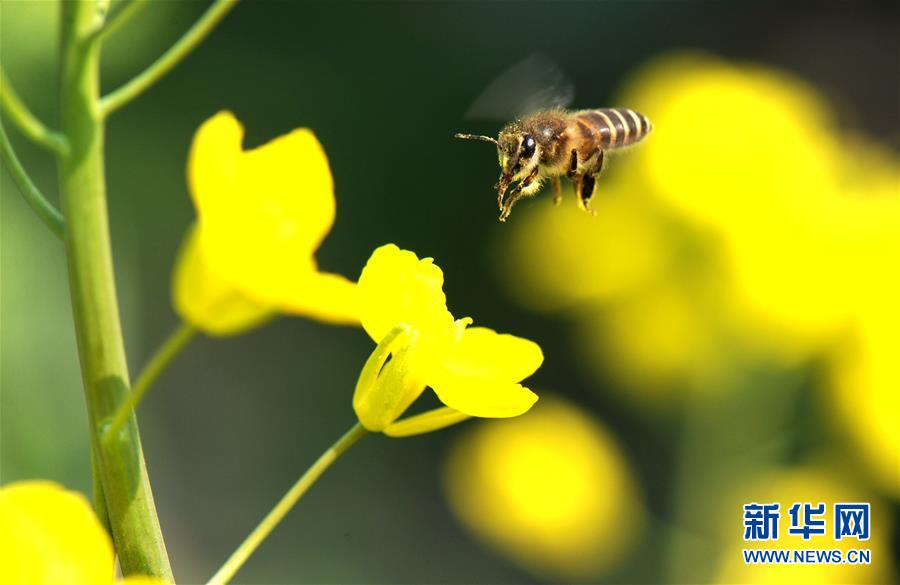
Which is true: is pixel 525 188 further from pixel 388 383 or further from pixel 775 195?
pixel 775 195

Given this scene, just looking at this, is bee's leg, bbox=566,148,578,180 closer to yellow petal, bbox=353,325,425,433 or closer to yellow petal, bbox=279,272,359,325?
yellow petal, bbox=353,325,425,433

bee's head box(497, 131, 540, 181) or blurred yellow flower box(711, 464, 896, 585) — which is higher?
bee's head box(497, 131, 540, 181)

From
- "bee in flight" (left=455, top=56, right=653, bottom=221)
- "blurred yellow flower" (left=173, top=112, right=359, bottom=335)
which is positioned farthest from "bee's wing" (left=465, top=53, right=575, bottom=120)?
"blurred yellow flower" (left=173, top=112, right=359, bottom=335)

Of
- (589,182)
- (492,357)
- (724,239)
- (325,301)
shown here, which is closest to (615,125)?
(589,182)

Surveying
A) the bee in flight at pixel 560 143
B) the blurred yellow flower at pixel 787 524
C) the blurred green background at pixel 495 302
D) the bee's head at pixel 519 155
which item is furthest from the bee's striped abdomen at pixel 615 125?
the blurred yellow flower at pixel 787 524

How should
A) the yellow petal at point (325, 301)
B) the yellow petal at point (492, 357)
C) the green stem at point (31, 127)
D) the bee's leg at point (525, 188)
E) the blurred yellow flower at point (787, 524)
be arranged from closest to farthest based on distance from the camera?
the yellow petal at point (325, 301) → the green stem at point (31, 127) → the yellow petal at point (492, 357) → the bee's leg at point (525, 188) → the blurred yellow flower at point (787, 524)

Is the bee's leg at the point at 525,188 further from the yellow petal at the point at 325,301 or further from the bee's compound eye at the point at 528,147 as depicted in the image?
the yellow petal at the point at 325,301

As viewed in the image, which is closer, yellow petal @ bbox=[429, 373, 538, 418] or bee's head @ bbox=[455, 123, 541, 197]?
yellow petal @ bbox=[429, 373, 538, 418]
